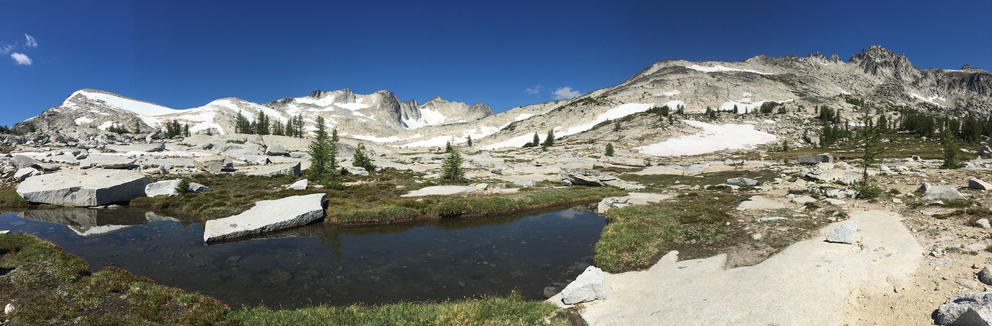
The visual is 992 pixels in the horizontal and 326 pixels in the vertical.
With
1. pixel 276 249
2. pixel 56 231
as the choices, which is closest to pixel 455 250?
pixel 276 249

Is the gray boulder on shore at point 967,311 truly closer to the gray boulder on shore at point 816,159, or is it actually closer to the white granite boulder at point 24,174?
the gray boulder on shore at point 816,159

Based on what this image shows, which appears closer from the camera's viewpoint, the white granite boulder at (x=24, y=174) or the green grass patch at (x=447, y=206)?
the green grass patch at (x=447, y=206)

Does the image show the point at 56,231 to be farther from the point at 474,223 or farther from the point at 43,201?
the point at 474,223

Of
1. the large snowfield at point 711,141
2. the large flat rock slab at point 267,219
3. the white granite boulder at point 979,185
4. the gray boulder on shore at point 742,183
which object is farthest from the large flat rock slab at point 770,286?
the large snowfield at point 711,141

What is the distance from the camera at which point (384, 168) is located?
65.1 meters

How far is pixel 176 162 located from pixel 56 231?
5255cm

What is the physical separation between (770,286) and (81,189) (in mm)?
47387

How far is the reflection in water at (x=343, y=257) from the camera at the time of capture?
1423 centimetres

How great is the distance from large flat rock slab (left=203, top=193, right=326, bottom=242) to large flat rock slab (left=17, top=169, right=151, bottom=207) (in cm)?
1611

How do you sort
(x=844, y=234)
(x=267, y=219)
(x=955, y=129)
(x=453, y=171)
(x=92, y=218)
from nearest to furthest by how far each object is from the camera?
(x=844, y=234) < (x=267, y=219) < (x=92, y=218) < (x=453, y=171) < (x=955, y=129)

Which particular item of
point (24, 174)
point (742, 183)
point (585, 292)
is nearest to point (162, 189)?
point (24, 174)

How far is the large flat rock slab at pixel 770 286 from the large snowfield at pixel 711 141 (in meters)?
93.8

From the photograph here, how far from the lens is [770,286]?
383 inches

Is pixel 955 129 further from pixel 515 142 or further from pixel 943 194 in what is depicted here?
pixel 943 194
